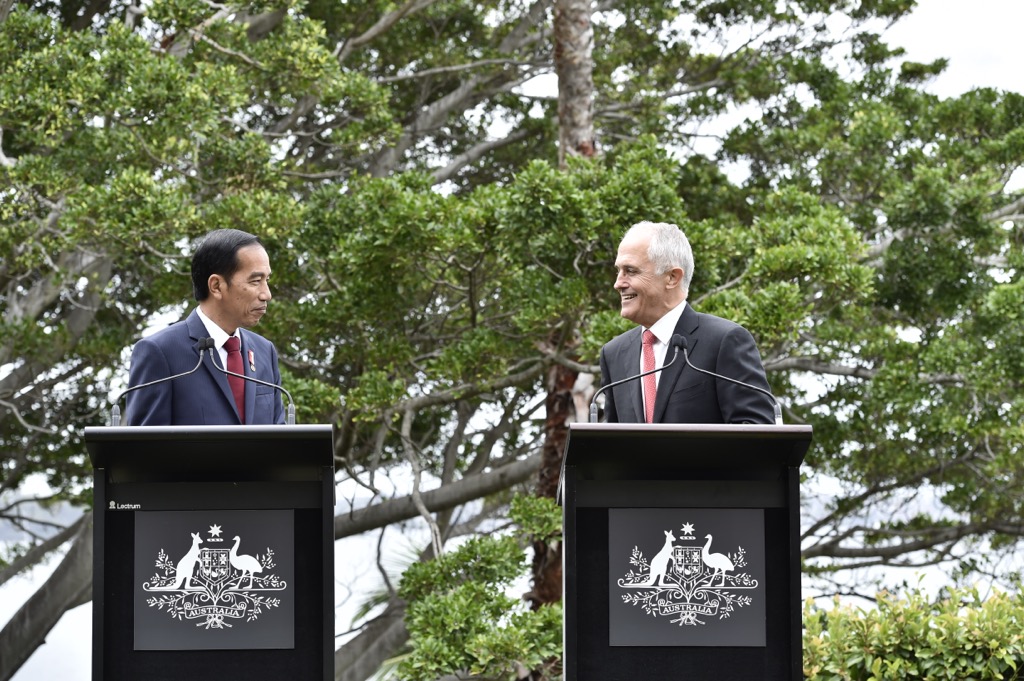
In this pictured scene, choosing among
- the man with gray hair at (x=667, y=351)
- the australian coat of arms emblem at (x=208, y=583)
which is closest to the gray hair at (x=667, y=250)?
the man with gray hair at (x=667, y=351)

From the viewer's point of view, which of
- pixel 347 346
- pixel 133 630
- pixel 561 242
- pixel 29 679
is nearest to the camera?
pixel 133 630

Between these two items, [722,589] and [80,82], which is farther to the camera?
[80,82]

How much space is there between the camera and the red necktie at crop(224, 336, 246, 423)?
291cm

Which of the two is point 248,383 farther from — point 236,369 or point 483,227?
point 483,227

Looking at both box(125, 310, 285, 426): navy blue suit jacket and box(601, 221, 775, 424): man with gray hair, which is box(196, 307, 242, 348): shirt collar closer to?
box(125, 310, 285, 426): navy blue suit jacket

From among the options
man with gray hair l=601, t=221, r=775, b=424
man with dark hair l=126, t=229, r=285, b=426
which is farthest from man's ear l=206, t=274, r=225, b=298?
man with gray hair l=601, t=221, r=775, b=424

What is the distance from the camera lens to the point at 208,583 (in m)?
2.37

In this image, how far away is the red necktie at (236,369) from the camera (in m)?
2.91

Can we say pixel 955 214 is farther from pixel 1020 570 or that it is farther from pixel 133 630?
pixel 133 630

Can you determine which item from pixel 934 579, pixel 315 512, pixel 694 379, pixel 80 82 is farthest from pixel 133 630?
pixel 934 579

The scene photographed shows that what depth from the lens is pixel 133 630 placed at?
2.37m

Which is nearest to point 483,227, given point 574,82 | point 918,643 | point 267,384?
point 574,82

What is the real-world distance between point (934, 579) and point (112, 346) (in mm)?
7015

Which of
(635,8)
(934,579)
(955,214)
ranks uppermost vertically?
(635,8)
